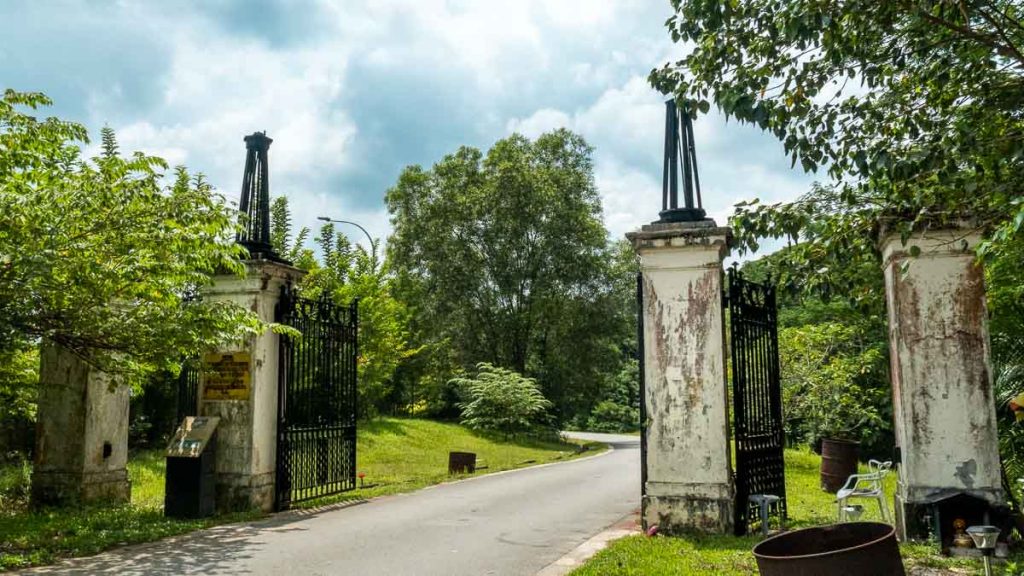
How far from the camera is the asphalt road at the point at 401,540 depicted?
7.16 meters

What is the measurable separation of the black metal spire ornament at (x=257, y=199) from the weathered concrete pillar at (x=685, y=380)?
17.1ft

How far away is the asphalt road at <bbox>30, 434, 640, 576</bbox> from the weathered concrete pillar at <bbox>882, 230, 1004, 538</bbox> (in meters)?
3.65

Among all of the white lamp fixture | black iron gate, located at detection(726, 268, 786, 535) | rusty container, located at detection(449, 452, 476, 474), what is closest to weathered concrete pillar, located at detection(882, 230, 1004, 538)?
black iron gate, located at detection(726, 268, 786, 535)

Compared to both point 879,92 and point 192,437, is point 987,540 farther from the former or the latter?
point 192,437

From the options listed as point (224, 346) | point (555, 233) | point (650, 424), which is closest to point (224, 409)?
point (224, 346)

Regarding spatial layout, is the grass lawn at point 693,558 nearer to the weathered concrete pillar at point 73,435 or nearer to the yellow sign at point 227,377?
the yellow sign at point 227,377

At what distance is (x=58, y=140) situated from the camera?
848cm

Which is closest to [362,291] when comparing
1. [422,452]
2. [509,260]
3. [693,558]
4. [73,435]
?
[422,452]

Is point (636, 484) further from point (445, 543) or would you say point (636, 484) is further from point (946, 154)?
point (946, 154)

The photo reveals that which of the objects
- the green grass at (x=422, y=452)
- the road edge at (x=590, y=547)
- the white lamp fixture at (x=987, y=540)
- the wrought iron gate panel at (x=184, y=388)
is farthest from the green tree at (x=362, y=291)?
the white lamp fixture at (x=987, y=540)

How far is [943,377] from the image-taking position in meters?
7.76

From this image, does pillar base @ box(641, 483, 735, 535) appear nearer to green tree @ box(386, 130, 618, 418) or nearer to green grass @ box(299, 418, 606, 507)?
green grass @ box(299, 418, 606, 507)

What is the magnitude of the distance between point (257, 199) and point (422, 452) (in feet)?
39.3

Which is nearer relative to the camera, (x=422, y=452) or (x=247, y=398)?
(x=247, y=398)
